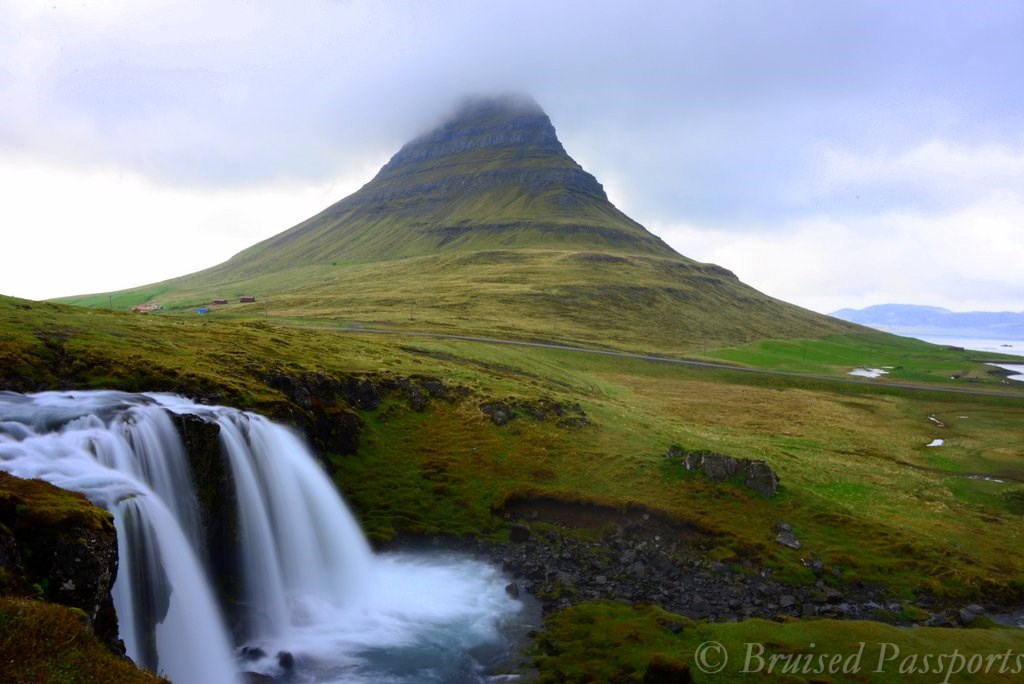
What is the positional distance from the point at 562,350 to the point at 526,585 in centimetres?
8201

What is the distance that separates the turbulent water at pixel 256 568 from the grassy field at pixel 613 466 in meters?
3.48

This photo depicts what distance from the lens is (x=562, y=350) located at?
4429 inches

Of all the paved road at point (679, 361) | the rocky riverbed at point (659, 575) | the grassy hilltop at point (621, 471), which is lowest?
the rocky riverbed at point (659, 575)

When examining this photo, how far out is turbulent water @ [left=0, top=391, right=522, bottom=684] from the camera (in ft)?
67.3

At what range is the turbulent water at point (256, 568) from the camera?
67.3 feet

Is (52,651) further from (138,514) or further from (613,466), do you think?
(613,466)

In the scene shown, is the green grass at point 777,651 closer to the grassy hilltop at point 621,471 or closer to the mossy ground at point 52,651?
the grassy hilltop at point 621,471

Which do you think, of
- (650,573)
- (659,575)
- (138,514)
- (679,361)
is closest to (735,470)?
(659,575)

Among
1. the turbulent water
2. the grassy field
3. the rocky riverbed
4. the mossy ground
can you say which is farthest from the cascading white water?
the rocky riverbed

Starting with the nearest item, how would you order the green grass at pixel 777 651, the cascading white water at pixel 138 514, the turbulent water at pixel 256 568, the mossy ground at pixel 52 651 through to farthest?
1. the mossy ground at pixel 52 651
2. the cascading white water at pixel 138 514
3. the turbulent water at pixel 256 568
4. the green grass at pixel 777 651

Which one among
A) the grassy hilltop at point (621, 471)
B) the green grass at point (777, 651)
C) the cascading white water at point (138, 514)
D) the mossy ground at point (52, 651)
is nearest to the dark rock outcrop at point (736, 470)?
the grassy hilltop at point (621, 471)

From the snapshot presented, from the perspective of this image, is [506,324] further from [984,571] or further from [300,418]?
[984,571]

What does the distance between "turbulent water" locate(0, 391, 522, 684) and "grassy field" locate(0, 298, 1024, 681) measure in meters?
3.48

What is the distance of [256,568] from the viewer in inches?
1102
